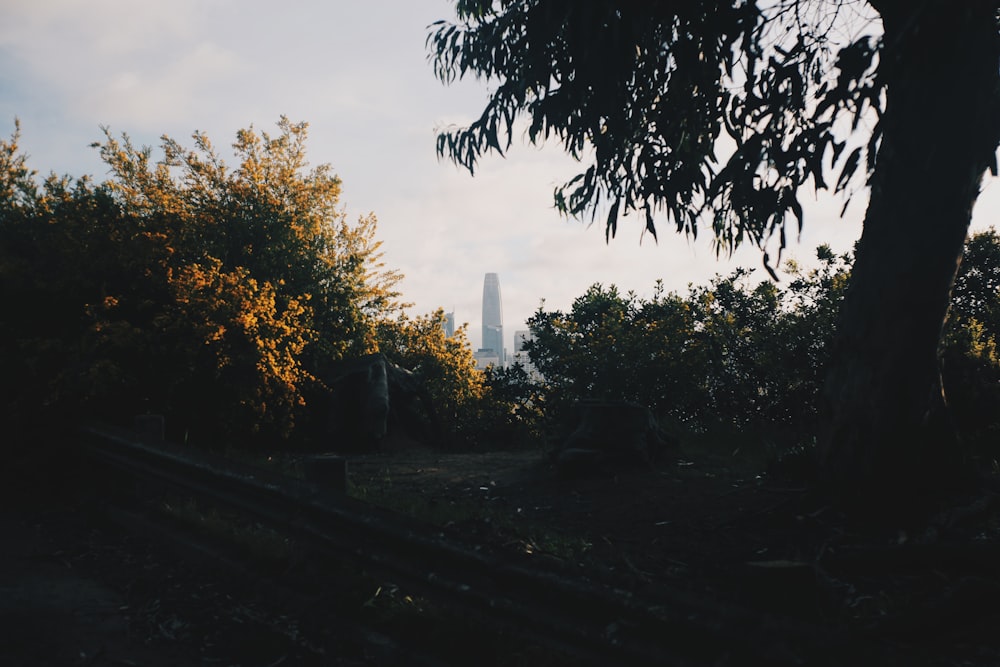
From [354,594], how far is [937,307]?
214 inches

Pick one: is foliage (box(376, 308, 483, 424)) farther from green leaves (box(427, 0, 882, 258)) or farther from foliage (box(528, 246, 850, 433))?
green leaves (box(427, 0, 882, 258))

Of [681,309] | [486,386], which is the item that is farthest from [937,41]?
[486,386]

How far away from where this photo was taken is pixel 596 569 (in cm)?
312

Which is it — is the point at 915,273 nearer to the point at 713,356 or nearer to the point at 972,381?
the point at 972,381

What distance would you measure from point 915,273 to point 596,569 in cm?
465

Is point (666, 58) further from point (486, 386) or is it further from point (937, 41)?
point (486, 386)

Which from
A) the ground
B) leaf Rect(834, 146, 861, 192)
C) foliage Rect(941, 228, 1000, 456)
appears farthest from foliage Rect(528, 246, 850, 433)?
leaf Rect(834, 146, 861, 192)

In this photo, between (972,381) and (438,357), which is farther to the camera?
(438,357)

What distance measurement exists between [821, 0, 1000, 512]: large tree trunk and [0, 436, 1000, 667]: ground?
510 millimetres

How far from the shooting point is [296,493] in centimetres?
445

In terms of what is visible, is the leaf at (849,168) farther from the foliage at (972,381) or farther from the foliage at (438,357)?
the foliage at (438,357)

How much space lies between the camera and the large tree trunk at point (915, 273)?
20.0 ft

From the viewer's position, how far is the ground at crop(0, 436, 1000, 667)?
3754 millimetres

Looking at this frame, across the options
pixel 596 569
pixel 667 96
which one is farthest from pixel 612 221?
pixel 596 569
